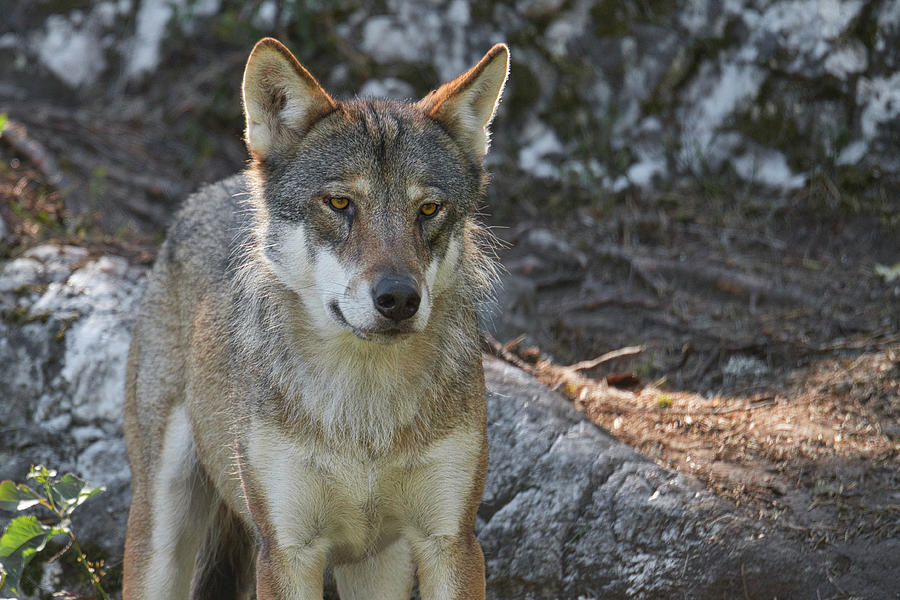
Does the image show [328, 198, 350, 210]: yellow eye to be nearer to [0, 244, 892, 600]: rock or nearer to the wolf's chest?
the wolf's chest

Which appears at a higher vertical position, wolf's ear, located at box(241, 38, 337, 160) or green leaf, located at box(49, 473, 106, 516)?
wolf's ear, located at box(241, 38, 337, 160)

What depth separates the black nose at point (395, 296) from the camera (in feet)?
10.4

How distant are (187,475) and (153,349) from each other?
702mm

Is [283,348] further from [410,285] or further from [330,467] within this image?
[410,285]

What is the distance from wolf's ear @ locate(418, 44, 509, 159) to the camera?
3787 millimetres

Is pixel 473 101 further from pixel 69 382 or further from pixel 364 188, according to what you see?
pixel 69 382

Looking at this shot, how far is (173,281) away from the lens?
193 inches

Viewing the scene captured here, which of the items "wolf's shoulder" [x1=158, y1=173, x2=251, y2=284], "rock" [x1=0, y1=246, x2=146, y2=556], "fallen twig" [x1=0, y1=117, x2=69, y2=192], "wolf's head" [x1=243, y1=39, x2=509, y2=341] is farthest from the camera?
"fallen twig" [x1=0, y1=117, x2=69, y2=192]

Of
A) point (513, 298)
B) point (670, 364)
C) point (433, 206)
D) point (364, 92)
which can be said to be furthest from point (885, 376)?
point (364, 92)

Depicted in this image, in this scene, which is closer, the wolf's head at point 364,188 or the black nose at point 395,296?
the black nose at point 395,296

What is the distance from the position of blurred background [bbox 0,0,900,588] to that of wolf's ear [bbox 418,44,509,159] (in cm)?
205

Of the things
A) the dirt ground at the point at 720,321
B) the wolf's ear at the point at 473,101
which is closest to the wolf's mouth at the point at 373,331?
the wolf's ear at the point at 473,101

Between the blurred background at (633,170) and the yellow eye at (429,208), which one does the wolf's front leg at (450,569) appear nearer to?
the yellow eye at (429,208)

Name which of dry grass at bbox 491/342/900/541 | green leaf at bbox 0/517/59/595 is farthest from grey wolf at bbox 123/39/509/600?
dry grass at bbox 491/342/900/541
